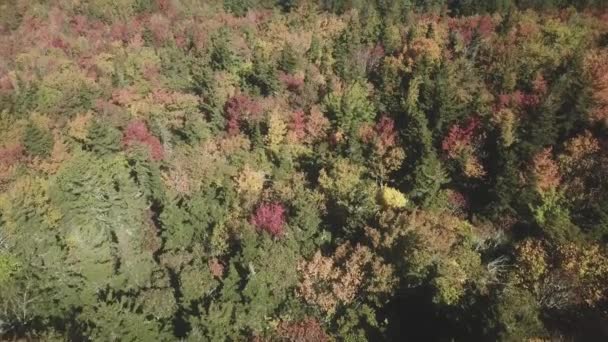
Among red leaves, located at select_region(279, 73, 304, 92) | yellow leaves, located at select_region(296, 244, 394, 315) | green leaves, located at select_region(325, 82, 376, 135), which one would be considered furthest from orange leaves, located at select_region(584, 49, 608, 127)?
red leaves, located at select_region(279, 73, 304, 92)

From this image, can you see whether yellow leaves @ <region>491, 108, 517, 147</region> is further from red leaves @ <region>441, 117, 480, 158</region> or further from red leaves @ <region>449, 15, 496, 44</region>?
red leaves @ <region>449, 15, 496, 44</region>

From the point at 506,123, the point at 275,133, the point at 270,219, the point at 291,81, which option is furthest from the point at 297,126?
the point at 506,123

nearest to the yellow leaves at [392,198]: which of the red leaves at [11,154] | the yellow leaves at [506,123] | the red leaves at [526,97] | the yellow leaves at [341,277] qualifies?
the yellow leaves at [341,277]

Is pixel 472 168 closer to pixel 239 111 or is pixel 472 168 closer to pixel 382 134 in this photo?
pixel 382 134

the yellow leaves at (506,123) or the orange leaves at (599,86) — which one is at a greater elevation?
the orange leaves at (599,86)

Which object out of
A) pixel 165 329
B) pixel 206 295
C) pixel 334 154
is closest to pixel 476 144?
pixel 334 154

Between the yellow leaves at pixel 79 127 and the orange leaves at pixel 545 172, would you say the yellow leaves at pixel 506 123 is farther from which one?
the yellow leaves at pixel 79 127

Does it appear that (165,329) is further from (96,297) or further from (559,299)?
(559,299)
